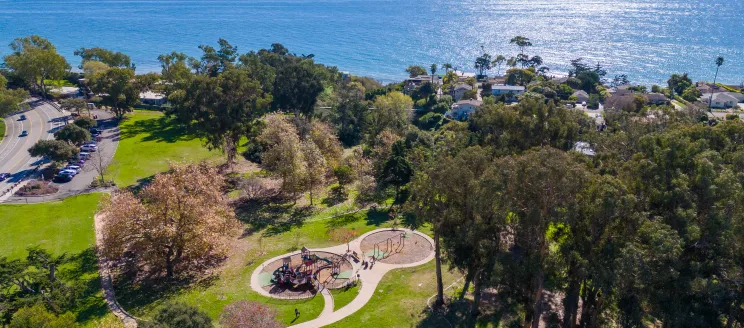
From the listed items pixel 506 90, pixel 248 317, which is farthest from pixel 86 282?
pixel 506 90

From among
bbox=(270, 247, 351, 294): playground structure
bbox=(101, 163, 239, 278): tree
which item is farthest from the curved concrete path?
bbox=(101, 163, 239, 278): tree

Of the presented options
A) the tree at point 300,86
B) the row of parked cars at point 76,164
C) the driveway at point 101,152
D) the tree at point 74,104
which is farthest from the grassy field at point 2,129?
the tree at point 300,86

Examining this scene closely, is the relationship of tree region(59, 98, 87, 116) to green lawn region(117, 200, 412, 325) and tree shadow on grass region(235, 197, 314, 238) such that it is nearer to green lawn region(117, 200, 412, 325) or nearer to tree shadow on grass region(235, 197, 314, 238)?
tree shadow on grass region(235, 197, 314, 238)

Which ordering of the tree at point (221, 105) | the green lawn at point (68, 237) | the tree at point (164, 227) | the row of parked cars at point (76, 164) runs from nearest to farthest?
1. the green lawn at point (68, 237)
2. the tree at point (164, 227)
3. the row of parked cars at point (76, 164)
4. the tree at point (221, 105)

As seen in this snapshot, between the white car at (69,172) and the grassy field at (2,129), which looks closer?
the white car at (69,172)

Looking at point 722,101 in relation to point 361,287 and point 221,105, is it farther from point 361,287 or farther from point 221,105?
point 221,105

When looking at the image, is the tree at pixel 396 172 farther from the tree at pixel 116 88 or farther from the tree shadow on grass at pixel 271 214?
the tree at pixel 116 88

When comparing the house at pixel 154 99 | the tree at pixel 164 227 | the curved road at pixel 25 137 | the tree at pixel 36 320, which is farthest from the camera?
the house at pixel 154 99
